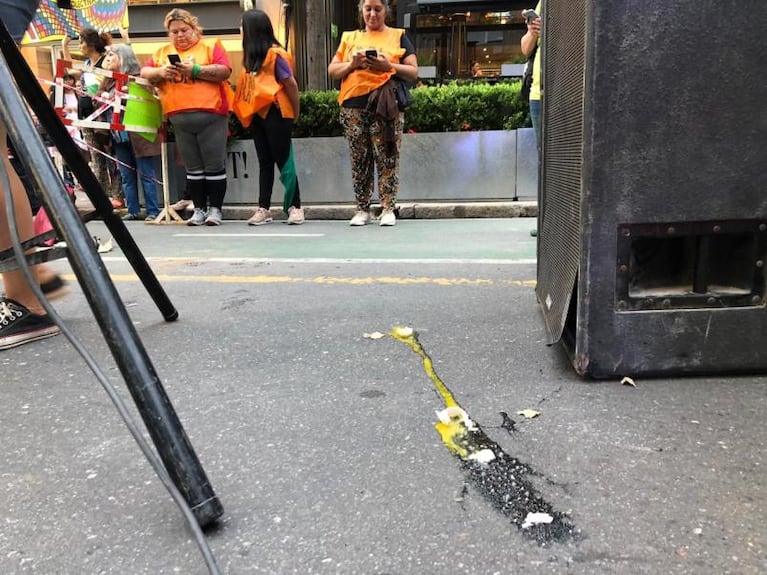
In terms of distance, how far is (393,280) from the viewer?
141 inches

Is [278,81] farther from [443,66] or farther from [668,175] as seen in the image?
[443,66]

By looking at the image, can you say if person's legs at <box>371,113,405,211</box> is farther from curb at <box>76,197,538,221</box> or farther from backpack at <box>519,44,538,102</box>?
backpack at <box>519,44,538,102</box>

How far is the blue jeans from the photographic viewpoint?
7.14 metres

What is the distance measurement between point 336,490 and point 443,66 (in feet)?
38.9

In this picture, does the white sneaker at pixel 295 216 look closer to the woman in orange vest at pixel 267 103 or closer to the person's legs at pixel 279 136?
the woman in orange vest at pixel 267 103

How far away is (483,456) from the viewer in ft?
5.22

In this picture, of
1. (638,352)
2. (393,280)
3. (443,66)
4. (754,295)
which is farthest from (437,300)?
(443,66)

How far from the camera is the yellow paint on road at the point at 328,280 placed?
3.46 m

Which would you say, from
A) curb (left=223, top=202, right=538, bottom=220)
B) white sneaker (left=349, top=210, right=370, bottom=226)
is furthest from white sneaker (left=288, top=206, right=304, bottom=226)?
white sneaker (left=349, top=210, right=370, bottom=226)

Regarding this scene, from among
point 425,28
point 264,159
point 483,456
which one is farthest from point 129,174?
point 425,28

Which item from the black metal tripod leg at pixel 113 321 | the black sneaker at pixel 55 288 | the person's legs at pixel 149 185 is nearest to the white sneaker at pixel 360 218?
the person's legs at pixel 149 185

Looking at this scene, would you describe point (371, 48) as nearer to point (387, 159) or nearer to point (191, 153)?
point (387, 159)

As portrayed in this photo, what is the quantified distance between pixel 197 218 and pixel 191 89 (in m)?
1.30

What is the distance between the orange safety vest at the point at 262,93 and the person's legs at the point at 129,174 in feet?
5.35
